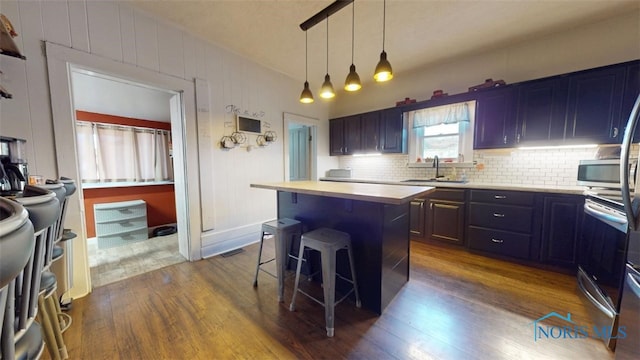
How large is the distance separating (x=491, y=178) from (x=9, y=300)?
416 centimetres

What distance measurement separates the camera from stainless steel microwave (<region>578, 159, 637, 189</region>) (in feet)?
6.56

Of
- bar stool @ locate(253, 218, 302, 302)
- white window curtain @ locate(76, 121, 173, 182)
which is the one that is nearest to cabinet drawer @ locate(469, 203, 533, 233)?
bar stool @ locate(253, 218, 302, 302)

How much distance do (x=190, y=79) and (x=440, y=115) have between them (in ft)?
11.4

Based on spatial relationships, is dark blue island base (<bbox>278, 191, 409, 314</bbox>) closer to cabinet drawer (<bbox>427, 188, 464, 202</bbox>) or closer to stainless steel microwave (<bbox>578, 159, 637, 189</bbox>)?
cabinet drawer (<bbox>427, 188, 464, 202</bbox>)

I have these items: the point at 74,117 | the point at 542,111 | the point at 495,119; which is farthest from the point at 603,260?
the point at 74,117

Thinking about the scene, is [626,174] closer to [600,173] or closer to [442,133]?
[600,173]

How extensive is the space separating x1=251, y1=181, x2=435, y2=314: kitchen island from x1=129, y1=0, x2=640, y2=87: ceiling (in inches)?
70.2

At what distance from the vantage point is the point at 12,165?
1.49 meters

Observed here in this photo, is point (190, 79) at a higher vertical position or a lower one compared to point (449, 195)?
higher

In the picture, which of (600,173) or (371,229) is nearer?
(371,229)

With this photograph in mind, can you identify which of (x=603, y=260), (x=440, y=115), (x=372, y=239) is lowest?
(x=603, y=260)

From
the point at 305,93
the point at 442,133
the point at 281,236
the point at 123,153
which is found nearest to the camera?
the point at 281,236

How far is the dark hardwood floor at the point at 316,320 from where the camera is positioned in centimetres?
144

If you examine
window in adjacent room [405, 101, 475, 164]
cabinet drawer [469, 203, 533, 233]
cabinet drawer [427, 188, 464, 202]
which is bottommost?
cabinet drawer [469, 203, 533, 233]
